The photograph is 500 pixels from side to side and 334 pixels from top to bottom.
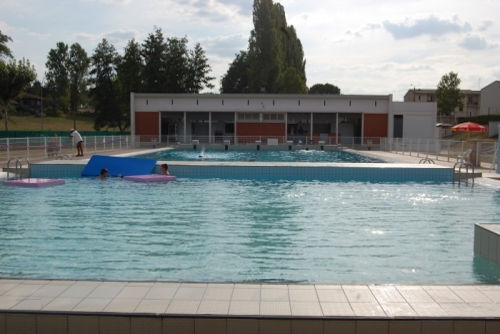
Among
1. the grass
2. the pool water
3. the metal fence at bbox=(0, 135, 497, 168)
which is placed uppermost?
the grass

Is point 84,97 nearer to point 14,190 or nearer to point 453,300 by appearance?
point 14,190

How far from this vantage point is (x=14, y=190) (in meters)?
12.0

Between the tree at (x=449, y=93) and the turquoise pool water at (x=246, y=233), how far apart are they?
190ft

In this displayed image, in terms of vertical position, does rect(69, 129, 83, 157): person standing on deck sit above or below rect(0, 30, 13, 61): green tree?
below

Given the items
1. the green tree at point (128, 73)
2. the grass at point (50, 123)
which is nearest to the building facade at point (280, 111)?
the green tree at point (128, 73)

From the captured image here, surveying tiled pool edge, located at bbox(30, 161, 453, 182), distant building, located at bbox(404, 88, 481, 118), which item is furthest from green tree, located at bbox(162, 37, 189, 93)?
distant building, located at bbox(404, 88, 481, 118)

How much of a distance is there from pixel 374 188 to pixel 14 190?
9281 mm

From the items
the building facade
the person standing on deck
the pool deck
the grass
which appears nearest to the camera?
the pool deck

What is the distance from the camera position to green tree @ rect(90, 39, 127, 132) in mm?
47156

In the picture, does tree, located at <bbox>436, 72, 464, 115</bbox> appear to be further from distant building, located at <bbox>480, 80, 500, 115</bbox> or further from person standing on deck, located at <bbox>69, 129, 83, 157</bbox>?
person standing on deck, located at <bbox>69, 129, 83, 157</bbox>

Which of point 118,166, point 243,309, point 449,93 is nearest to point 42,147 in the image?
point 118,166

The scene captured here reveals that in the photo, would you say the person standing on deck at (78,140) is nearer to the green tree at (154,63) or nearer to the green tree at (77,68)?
the green tree at (154,63)

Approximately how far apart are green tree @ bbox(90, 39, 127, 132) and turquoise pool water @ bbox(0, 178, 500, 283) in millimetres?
36247

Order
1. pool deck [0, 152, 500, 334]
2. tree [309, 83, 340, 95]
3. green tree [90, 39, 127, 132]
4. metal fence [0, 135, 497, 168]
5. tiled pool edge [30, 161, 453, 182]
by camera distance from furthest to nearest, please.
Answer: tree [309, 83, 340, 95]
green tree [90, 39, 127, 132]
metal fence [0, 135, 497, 168]
tiled pool edge [30, 161, 453, 182]
pool deck [0, 152, 500, 334]
